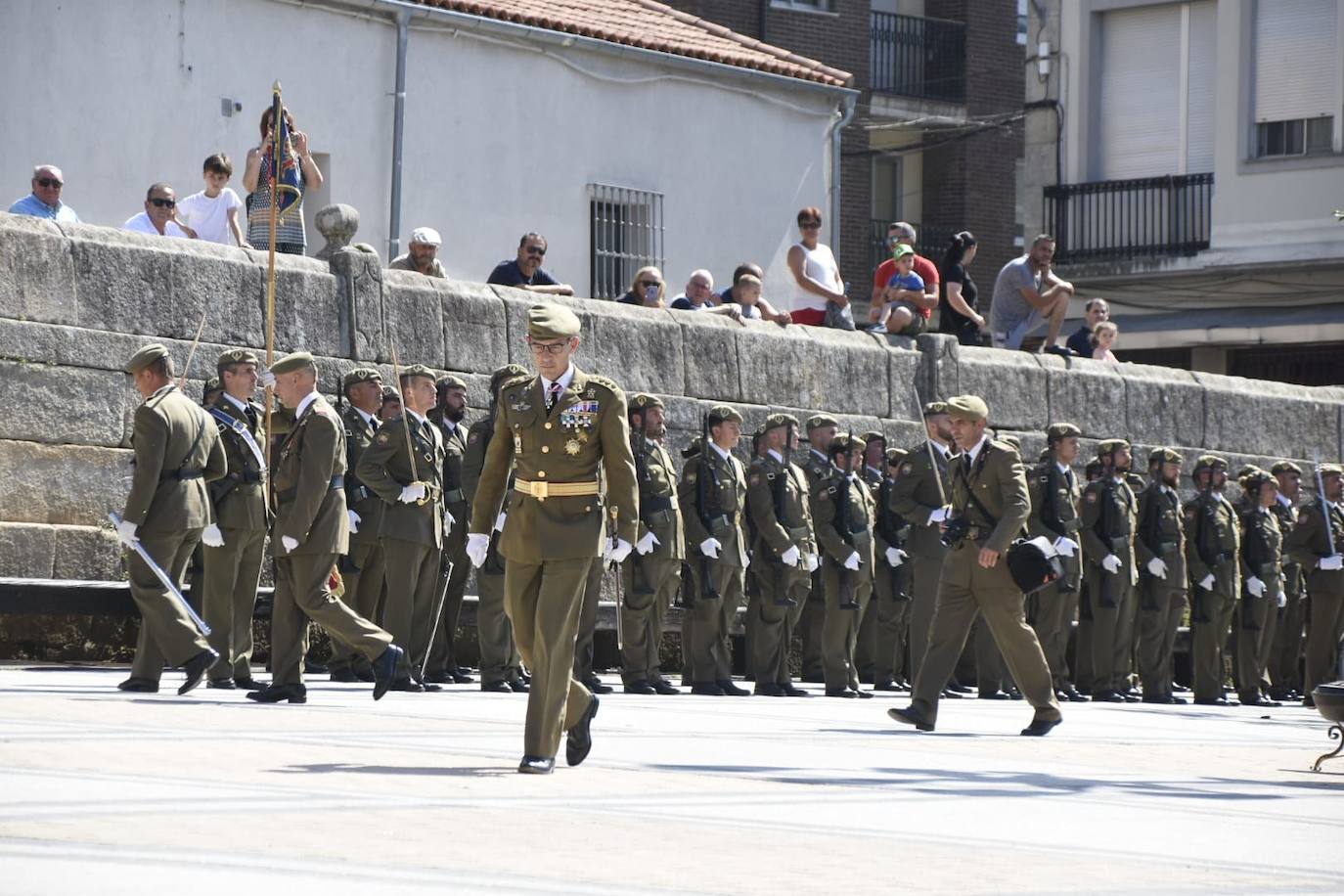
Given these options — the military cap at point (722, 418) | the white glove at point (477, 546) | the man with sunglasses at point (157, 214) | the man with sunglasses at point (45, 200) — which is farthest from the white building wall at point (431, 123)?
the white glove at point (477, 546)

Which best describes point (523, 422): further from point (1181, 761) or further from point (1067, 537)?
point (1067, 537)

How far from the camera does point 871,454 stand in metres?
18.1

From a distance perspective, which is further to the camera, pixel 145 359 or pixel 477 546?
pixel 145 359

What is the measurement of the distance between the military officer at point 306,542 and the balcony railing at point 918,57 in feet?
78.9

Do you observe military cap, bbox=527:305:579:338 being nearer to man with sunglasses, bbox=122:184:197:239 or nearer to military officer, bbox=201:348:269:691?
military officer, bbox=201:348:269:691

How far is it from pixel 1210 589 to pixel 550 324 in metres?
11.1

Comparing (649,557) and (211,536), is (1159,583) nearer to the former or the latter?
(649,557)

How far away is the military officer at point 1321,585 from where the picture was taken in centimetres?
1958

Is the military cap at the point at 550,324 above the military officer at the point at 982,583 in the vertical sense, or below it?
above

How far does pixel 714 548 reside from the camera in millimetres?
15711

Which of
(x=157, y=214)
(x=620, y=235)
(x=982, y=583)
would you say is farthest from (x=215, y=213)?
(x=620, y=235)

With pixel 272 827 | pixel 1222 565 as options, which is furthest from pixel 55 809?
pixel 1222 565

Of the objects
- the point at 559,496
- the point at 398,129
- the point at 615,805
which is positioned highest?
the point at 398,129

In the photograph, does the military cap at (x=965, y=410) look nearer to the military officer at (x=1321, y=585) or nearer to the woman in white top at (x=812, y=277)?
the woman in white top at (x=812, y=277)
